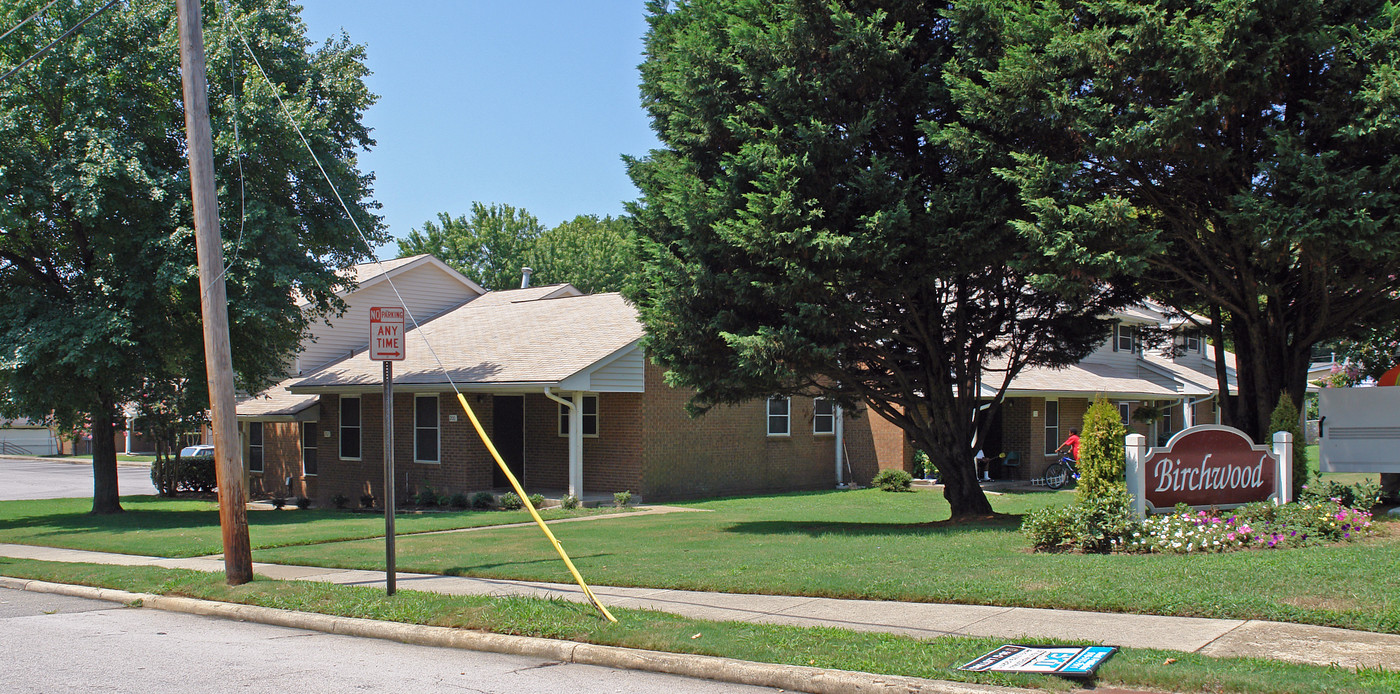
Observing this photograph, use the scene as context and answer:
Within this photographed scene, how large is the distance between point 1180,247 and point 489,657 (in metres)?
11.0

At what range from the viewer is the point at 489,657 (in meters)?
7.84

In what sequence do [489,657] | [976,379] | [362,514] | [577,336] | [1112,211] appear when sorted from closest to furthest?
[489,657], [1112,211], [976,379], [362,514], [577,336]

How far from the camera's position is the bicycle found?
1075 inches

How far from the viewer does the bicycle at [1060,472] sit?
2730 centimetres

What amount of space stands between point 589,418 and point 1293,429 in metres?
15.0

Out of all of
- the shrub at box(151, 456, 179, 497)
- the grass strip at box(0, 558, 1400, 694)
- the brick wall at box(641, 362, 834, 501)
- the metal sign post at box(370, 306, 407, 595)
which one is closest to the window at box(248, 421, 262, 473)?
the shrub at box(151, 456, 179, 497)

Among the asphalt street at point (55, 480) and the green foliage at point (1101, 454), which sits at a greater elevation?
the green foliage at point (1101, 454)

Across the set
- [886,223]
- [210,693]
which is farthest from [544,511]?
[210,693]

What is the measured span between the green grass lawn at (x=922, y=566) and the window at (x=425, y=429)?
737 centimetres

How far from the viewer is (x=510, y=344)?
81.5 ft

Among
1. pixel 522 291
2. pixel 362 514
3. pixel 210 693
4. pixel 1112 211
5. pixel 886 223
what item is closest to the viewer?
pixel 210 693

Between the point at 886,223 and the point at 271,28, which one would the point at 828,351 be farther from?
the point at 271,28

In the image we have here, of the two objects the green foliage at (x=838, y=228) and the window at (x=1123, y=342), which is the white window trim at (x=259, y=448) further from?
the window at (x=1123, y=342)

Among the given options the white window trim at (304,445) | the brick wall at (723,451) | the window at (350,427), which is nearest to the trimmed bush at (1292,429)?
the brick wall at (723,451)
